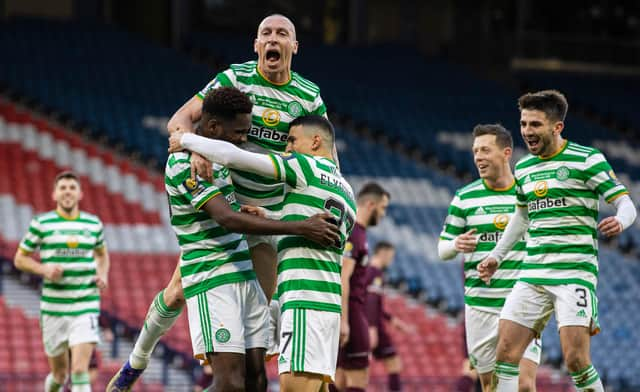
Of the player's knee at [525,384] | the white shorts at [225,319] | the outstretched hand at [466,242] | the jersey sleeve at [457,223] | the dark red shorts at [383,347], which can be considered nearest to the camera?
the white shorts at [225,319]

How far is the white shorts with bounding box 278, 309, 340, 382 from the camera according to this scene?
6531mm

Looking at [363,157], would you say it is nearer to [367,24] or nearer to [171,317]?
[367,24]

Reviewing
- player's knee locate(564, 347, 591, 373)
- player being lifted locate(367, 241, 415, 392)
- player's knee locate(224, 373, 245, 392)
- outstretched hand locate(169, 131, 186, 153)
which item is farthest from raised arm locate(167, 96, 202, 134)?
player being lifted locate(367, 241, 415, 392)

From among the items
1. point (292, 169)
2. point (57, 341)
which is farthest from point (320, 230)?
point (57, 341)

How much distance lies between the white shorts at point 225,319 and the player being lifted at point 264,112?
0.47 m

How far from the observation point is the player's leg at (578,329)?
24.6 ft

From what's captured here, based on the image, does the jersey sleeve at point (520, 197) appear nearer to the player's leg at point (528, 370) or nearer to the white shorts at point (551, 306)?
the white shorts at point (551, 306)

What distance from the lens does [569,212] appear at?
25.2ft

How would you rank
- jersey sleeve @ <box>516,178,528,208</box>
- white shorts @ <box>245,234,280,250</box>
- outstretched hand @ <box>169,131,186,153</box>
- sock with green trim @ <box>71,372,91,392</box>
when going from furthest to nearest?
sock with green trim @ <box>71,372,91,392</box>
jersey sleeve @ <box>516,178,528,208</box>
white shorts @ <box>245,234,280,250</box>
outstretched hand @ <box>169,131,186,153</box>

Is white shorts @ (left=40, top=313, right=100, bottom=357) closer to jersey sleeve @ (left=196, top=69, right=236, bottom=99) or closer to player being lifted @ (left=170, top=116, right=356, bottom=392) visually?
jersey sleeve @ (left=196, top=69, right=236, bottom=99)

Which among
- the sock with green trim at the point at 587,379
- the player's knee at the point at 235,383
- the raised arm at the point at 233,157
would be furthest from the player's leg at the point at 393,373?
the raised arm at the point at 233,157

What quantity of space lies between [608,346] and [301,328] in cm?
1332

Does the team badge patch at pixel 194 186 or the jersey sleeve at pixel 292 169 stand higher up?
the jersey sleeve at pixel 292 169

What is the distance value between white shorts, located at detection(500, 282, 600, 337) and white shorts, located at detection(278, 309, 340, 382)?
1.78 meters
